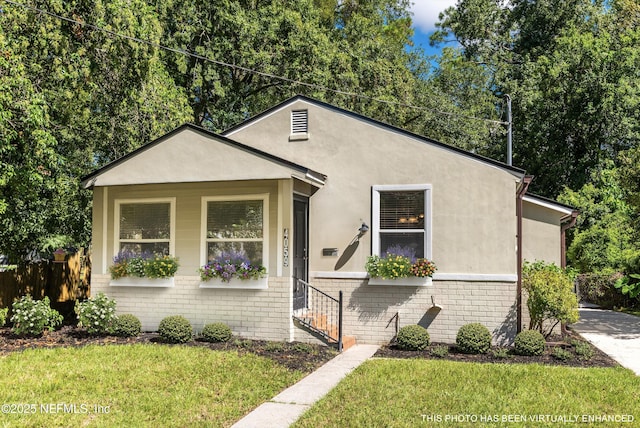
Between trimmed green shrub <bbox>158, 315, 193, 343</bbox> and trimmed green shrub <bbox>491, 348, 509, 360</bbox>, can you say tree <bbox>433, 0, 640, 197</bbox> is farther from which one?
trimmed green shrub <bbox>158, 315, 193, 343</bbox>

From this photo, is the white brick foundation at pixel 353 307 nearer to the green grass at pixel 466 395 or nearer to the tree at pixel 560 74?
the green grass at pixel 466 395

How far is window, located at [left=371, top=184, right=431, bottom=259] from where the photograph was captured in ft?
33.1

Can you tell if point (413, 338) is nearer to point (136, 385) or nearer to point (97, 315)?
point (136, 385)

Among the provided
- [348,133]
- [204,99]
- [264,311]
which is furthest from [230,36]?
[264,311]

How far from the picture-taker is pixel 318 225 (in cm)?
1061

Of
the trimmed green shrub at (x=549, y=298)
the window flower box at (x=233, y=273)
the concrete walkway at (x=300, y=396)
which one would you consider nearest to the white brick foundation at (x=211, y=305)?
the window flower box at (x=233, y=273)

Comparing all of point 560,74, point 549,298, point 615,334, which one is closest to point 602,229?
point 560,74

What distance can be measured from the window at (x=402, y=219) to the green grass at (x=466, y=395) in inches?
102

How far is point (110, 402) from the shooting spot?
6.12 metres

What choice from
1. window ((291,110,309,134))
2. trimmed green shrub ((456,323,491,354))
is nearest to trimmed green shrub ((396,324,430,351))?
trimmed green shrub ((456,323,491,354))

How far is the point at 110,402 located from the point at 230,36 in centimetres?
1522

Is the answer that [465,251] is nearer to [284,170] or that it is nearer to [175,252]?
[284,170]

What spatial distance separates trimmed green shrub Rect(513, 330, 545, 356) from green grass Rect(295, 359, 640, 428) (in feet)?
2.26

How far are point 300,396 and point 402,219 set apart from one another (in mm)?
4688
